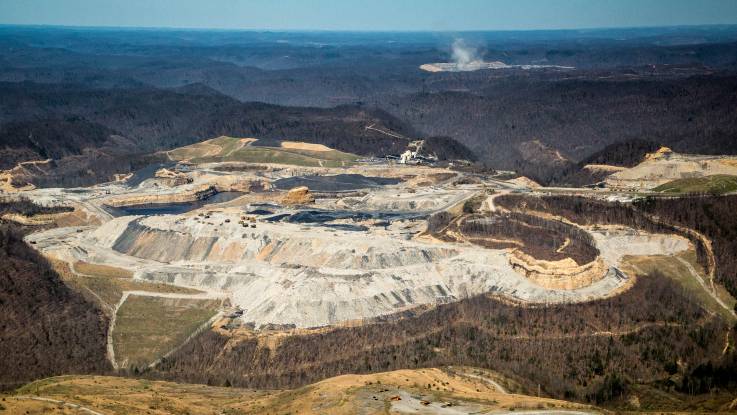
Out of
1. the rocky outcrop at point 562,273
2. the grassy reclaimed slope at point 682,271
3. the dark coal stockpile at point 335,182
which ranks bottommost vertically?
the dark coal stockpile at point 335,182

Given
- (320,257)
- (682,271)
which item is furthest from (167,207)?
(682,271)

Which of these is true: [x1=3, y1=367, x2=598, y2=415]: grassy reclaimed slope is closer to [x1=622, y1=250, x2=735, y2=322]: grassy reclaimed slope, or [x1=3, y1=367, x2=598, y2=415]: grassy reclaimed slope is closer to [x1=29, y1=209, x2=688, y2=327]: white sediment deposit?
[x1=29, y1=209, x2=688, y2=327]: white sediment deposit

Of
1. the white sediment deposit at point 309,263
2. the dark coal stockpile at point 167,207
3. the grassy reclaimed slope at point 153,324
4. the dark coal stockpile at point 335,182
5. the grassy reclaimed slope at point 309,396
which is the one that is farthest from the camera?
the dark coal stockpile at point 335,182

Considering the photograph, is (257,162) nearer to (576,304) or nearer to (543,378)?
(576,304)

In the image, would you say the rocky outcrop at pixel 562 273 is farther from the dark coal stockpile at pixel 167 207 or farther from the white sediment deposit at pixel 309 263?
the dark coal stockpile at pixel 167 207

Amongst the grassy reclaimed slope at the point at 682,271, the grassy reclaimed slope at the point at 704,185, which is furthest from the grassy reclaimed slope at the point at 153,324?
the grassy reclaimed slope at the point at 704,185

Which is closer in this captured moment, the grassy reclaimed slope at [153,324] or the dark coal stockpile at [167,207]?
the grassy reclaimed slope at [153,324]

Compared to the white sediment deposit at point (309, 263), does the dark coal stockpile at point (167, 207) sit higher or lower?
lower

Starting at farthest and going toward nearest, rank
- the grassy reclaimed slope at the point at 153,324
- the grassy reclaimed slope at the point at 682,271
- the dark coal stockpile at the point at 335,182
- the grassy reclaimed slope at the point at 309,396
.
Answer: the dark coal stockpile at the point at 335,182 → the grassy reclaimed slope at the point at 682,271 → the grassy reclaimed slope at the point at 153,324 → the grassy reclaimed slope at the point at 309,396
